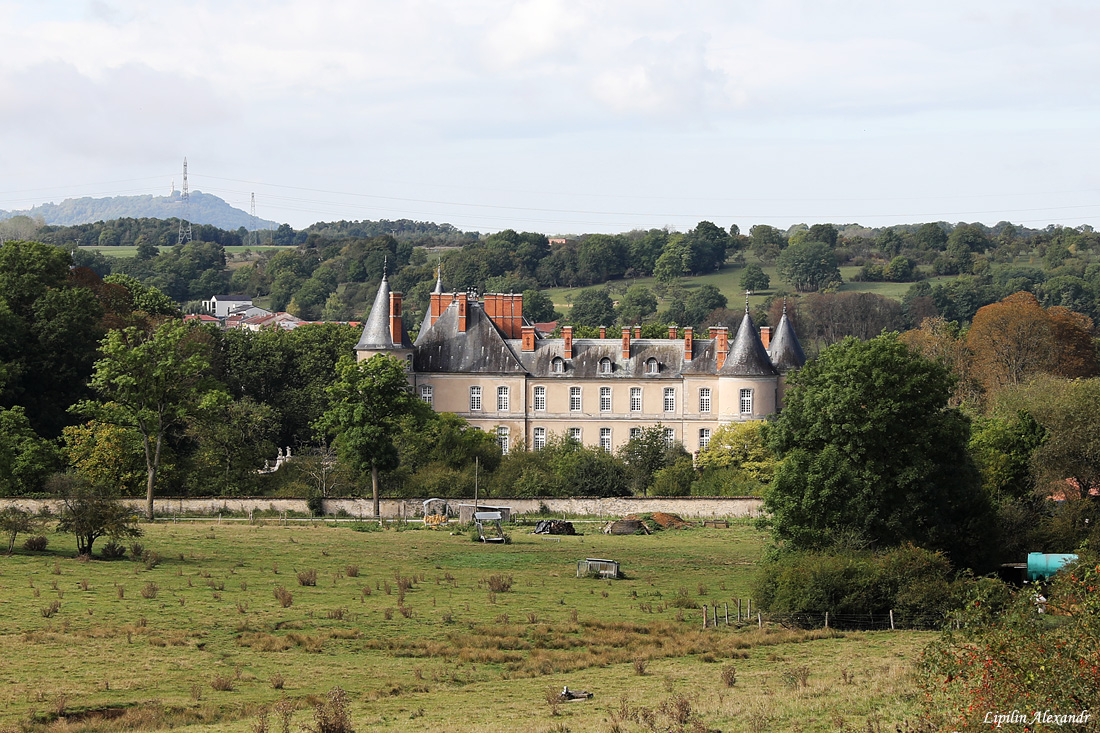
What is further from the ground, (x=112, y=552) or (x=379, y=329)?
(x=379, y=329)

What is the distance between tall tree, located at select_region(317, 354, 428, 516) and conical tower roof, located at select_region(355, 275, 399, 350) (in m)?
14.7

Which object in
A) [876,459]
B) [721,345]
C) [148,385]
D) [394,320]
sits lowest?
[876,459]

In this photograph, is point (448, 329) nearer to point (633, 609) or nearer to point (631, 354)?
point (631, 354)

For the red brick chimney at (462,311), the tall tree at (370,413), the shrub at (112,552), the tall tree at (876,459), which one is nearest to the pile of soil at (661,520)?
the tall tree at (370,413)

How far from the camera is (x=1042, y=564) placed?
133ft

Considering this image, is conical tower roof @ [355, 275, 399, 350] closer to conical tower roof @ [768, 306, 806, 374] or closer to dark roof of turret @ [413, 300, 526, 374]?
dark roof of turret @ [413, 300, 526, 374]

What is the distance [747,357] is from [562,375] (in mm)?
10019

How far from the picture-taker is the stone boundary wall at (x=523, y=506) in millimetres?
55219

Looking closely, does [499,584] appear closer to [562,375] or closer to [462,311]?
[562,375]

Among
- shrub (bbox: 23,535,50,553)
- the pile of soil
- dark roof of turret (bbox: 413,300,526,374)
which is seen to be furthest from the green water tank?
dark roof of turret (bbox: 413,300,526,374)

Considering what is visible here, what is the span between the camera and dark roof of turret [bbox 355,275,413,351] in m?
72.5

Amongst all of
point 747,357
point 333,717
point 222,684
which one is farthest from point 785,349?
point 333,717

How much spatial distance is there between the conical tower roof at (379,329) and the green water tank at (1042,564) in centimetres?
3930

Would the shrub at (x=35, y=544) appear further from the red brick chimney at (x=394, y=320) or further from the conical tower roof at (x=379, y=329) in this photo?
the red brick chimney at (x=394, y=320)
